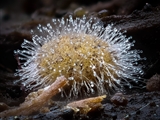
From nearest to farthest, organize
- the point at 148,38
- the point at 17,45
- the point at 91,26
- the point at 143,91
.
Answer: the point at 143,91, the point at 148,38, the point at 91,26, the point at 17,45

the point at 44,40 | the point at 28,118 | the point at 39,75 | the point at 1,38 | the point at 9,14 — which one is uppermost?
the point at 9,14

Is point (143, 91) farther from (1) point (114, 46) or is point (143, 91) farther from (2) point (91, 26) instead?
(2) point (91, 26)

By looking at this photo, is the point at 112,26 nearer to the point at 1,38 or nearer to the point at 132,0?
the point at 132,0

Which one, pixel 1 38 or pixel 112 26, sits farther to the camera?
pixel 1 38

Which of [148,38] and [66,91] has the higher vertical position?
[148,38]

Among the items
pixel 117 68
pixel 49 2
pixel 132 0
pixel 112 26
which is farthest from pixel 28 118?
pixel 49 2

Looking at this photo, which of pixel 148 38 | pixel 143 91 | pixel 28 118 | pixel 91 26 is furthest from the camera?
pixel 91 26

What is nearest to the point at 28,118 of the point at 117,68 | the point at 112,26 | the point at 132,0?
the point at 117,68
